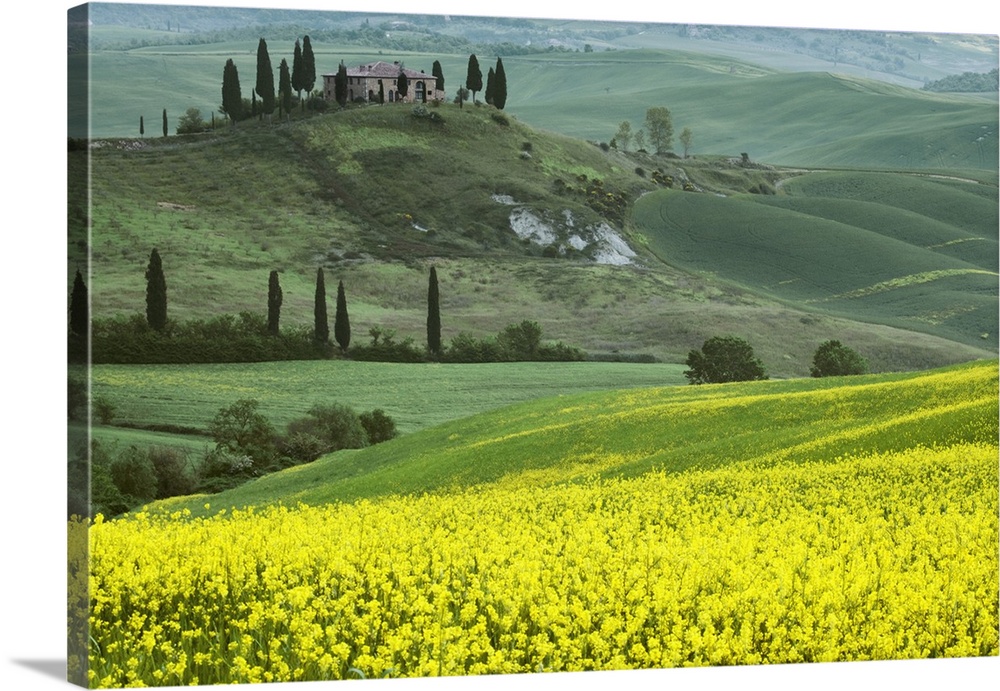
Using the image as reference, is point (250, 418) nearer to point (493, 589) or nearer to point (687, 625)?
point (493, 589)

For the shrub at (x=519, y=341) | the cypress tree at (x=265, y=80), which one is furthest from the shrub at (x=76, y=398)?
the shrub at (x=519, y=341)

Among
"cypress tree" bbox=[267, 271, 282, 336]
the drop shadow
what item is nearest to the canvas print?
"cypress tree" bbox=[267, 271, 282, 336]

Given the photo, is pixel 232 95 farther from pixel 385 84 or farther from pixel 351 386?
pixel 351 386

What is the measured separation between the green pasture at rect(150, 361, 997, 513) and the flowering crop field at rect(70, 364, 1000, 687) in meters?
0.13

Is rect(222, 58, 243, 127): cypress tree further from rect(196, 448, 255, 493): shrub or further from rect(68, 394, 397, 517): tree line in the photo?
rect(196, 448, 255, 493): shrub

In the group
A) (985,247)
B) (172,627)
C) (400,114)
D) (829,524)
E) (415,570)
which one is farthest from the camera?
(985,247)

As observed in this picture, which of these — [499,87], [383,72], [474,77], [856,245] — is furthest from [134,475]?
[856,245]

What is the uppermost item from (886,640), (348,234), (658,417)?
(348,234)

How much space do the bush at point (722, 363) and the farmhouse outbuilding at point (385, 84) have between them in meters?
3.24

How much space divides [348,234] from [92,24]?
2.71 metres

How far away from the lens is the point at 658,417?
11727mm

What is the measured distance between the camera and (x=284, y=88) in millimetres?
11461

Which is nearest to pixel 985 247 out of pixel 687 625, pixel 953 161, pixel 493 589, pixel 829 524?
pixel 953 161

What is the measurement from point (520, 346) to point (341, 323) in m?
1.53
